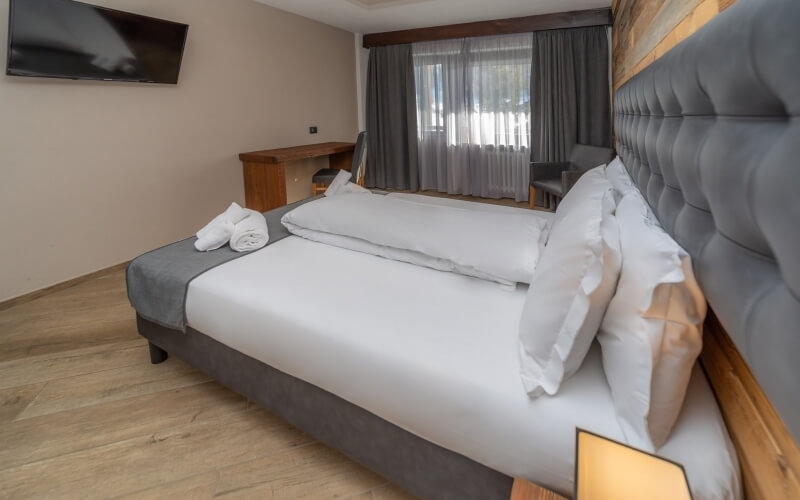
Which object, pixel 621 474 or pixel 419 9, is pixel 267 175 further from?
pixel 621 474

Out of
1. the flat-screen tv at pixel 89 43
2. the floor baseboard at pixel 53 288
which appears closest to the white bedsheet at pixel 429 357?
the floor baseboard at pixel 53 288

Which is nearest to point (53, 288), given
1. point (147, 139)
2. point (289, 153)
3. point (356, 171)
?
point (147, 139)

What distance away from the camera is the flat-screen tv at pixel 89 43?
2.43 m

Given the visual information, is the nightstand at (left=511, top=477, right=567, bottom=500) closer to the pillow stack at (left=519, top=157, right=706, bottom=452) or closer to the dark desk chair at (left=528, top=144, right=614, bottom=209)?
the pillow stack at (left=519, top=157, right=706, bottom=452)

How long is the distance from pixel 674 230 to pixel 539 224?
945 millimetres

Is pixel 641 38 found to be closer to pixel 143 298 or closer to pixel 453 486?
pixel 453 486

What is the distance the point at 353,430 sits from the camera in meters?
1.25

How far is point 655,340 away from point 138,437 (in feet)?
5.66

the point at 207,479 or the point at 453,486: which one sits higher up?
the point at 453,486

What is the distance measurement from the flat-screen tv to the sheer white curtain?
306 centimetres

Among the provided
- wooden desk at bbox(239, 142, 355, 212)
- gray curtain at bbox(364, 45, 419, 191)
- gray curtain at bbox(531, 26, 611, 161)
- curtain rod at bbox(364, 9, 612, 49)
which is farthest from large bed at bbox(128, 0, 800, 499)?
gray curtain at bbox(364, 45, 419, 191)

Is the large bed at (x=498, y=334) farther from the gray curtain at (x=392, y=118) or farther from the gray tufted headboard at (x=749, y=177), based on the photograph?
the gray curtain at (x=392, y=118)

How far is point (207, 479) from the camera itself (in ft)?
4.47

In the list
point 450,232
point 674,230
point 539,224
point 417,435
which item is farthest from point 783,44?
point 539,224
